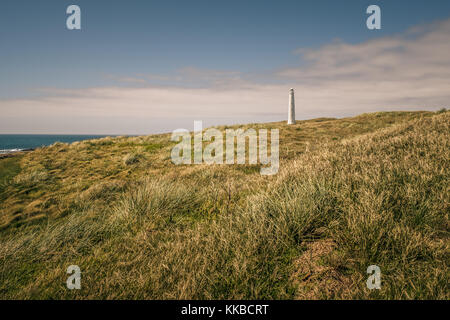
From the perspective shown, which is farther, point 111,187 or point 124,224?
point 111,187

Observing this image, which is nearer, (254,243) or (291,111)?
(254,243)

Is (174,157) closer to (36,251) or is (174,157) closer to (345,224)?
(36,251)

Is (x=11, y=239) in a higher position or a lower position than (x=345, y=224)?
lower

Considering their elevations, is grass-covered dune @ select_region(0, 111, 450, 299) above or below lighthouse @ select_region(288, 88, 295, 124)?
below

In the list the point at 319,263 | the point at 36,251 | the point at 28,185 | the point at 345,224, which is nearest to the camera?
the point at 319,263

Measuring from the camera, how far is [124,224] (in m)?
3.73

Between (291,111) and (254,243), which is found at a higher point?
(291,111)

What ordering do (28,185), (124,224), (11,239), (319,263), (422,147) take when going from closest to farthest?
(319,263)
(11,239)
(124,224)
(422,147)
(28,185)

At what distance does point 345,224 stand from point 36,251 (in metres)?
4.50

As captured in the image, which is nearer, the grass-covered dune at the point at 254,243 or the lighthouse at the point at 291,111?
the grass-covered dune at the point at 254,243

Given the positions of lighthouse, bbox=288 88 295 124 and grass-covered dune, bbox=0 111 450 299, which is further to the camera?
lighthouse, bbox=288 88 295 124

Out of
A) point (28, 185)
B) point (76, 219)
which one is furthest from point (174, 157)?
point (76, 219)

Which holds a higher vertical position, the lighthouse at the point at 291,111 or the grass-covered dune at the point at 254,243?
the lighthouse at the point at 291,111
